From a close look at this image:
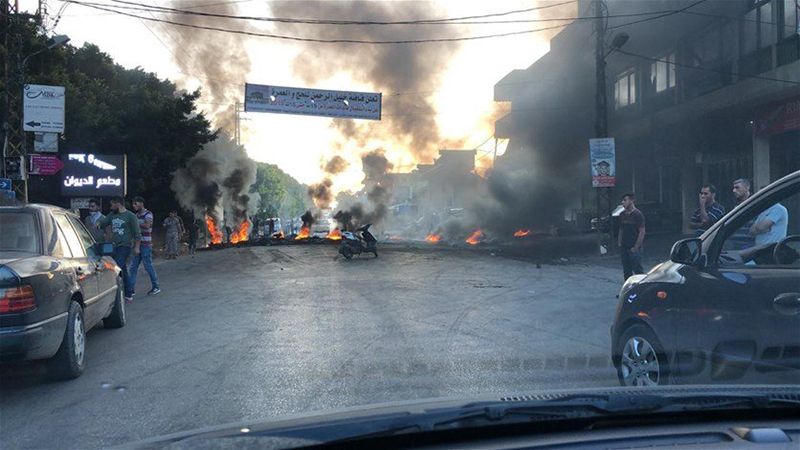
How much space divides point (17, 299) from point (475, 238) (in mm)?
24775

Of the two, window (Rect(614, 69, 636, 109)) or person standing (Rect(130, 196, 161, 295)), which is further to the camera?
window (Rect(614, 69, 636, 109))

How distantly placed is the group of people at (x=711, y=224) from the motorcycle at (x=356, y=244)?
33.0 ft

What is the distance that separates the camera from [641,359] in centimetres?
462

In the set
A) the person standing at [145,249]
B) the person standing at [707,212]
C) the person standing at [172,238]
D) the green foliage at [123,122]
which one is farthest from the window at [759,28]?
the green foliage at [123,122]

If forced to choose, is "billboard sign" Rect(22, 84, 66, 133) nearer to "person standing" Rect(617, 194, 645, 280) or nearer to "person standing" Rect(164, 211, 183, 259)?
"person standing" Rect(164, 211, 183, 259)

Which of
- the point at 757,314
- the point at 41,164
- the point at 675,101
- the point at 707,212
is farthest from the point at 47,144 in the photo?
the point at 675,101

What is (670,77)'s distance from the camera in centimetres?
2544

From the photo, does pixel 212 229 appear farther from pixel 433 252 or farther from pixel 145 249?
pixel 145 249

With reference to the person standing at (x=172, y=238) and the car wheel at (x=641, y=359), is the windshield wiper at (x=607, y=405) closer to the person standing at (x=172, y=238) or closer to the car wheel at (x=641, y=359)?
the car wheel at (x=641, y=359)

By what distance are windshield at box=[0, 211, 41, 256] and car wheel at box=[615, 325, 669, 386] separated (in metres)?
4.83

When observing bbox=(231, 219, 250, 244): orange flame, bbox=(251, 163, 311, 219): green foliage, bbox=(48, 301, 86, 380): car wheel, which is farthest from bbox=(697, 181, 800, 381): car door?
bbox=(251, 163, 311, 219): green foliage

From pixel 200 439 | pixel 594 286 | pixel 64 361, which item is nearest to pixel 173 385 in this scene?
pixel 64 361

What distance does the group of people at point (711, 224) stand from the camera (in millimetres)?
6043

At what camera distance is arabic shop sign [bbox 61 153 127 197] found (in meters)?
22.0
